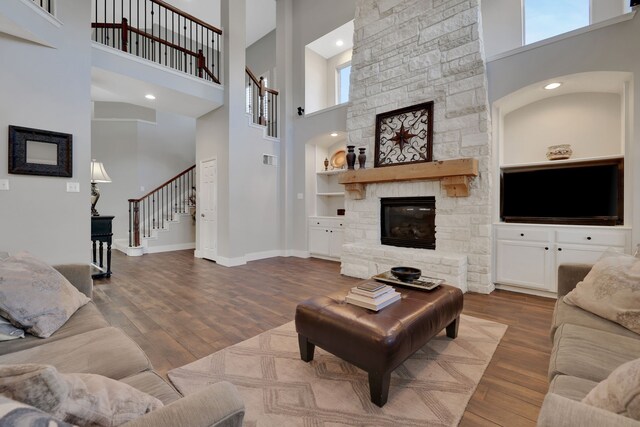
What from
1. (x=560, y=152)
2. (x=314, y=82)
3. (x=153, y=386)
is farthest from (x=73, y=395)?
(x=314, y=82)

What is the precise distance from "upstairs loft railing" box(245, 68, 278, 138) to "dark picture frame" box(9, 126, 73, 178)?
10.3 feet

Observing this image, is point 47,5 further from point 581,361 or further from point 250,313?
point 581,361

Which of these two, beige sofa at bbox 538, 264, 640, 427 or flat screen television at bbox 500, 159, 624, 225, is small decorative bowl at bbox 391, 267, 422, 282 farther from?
flat screen television at bbox 500, 159, 624, 225

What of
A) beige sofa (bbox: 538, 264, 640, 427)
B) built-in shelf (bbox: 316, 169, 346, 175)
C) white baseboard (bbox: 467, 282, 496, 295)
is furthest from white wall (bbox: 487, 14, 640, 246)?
built-in shelf (bbox: 316, 169, 346, 175)

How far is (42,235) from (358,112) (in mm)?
4503

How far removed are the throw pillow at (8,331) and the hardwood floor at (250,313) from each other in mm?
797

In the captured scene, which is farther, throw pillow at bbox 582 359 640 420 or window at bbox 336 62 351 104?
window at bbox 336 62 351 104

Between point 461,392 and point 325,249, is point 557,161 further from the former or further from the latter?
point 325,249

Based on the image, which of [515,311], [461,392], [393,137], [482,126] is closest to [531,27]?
[482,126]

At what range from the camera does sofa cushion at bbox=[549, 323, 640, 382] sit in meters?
1.18

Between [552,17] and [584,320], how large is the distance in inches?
158

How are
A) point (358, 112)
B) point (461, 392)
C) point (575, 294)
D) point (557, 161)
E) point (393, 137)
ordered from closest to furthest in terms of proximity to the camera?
point (461, 392)
point (575, 294)
point (557, 161)
point (393, 137)
point (358, 112)

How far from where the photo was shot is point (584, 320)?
1.61 meters

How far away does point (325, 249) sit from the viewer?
568cm
